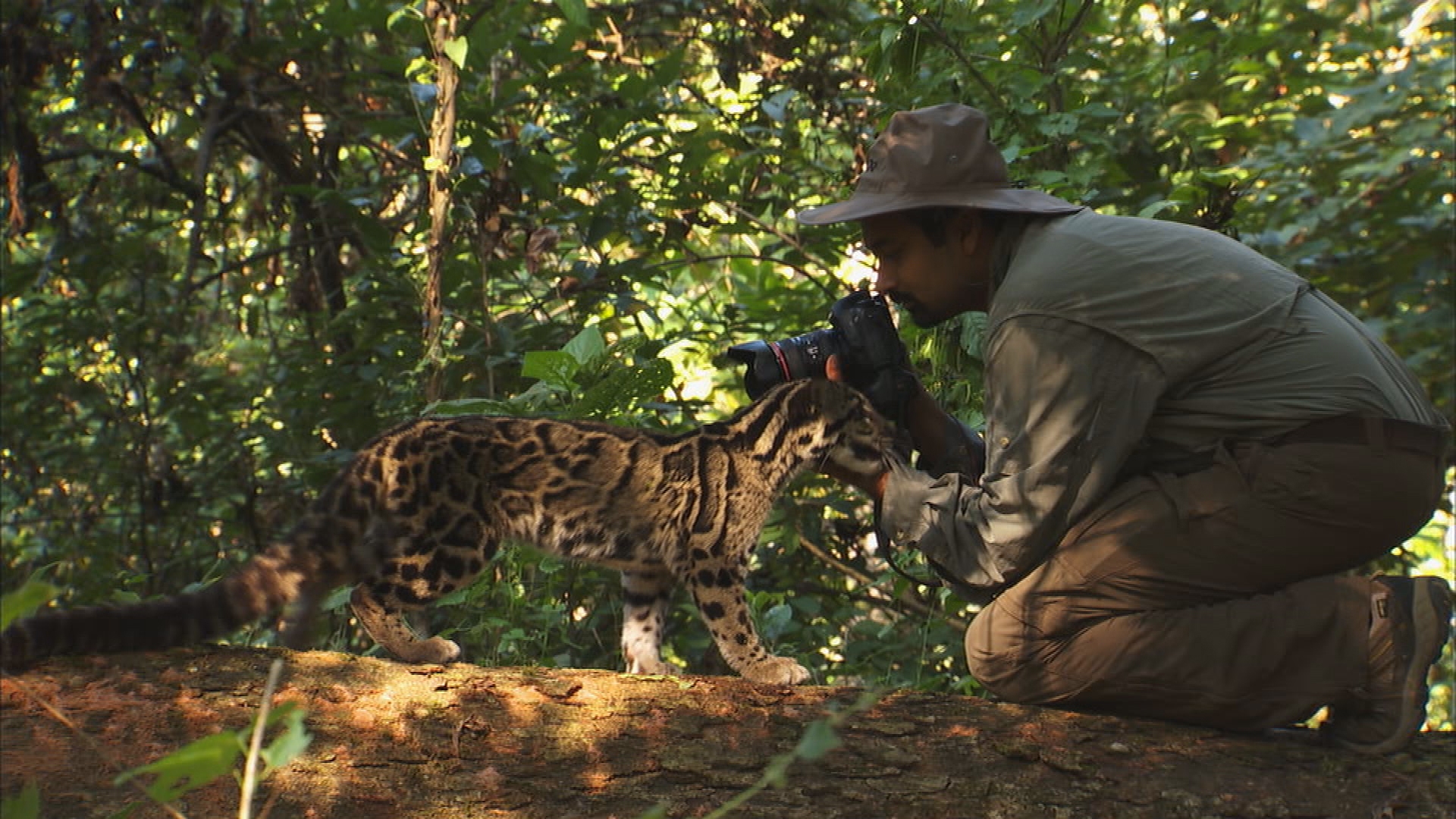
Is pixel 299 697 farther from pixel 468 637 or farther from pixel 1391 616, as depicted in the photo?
pixel 1391 616

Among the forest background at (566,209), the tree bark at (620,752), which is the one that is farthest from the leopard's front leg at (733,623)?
the tree bark at (620,752)

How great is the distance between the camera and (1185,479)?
4.18m

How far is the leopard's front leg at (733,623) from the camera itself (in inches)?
203

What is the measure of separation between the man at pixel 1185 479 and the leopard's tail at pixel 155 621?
7.23 feet

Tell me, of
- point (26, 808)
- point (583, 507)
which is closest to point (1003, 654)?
point (583, 507)

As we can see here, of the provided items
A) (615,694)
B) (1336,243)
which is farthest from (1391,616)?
(1336,243)

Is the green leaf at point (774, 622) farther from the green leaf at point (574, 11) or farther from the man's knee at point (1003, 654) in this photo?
the green leaf at point (574, 11)

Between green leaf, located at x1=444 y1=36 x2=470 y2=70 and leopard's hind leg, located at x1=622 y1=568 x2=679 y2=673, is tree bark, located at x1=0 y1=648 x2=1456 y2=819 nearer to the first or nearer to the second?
leopard's hind leg, located at x1=622 y1=568 x2=679 y2=673

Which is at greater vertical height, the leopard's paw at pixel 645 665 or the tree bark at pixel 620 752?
the tree bark at pixel 620 752

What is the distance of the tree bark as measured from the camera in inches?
136

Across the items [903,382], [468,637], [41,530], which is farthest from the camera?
[41,530]

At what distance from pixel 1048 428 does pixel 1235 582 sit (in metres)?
0.83

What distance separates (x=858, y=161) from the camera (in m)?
6.89

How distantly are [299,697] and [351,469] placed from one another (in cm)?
127
